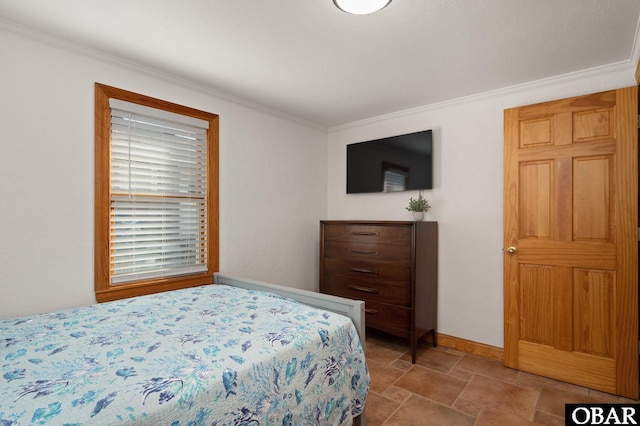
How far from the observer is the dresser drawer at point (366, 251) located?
289 centimetres

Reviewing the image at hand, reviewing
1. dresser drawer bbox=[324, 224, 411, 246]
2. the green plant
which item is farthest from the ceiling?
dresser drawer bbox=[324, 224, 411, 246]

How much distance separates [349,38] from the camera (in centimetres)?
203

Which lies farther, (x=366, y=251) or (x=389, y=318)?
(x=366, y=251)

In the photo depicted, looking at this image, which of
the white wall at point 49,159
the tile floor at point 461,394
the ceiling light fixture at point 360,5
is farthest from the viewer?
the tile floor at point 461,394

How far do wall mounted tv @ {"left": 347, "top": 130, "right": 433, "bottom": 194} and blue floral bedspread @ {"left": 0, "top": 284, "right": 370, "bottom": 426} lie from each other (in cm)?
189

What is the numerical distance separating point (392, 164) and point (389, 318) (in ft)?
5.11

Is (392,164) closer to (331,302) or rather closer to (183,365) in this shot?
(331,302)

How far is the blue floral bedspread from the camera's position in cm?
103

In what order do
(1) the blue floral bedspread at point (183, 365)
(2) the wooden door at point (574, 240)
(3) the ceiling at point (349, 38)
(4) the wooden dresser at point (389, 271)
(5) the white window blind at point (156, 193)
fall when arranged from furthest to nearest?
(4) the wooden dresser at point (389, 271), (5) the white window blind at point (156, 193), (2) the wooden door at point (574, 240), (3) the ceiling at point (349, 38), (1) the blue floral bedspread at point (183, 365)

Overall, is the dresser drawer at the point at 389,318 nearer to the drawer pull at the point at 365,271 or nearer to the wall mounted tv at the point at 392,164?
the drawer pull at the point at 365,271

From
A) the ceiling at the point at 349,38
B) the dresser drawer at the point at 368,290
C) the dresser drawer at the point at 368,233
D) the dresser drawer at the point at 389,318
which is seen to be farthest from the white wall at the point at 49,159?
the dresser drawer at the point at 389,318

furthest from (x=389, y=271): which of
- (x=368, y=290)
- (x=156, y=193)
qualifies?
(x=156, y=193)

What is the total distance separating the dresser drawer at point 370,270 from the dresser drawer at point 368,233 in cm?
19

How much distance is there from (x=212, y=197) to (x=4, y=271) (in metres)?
1.39
